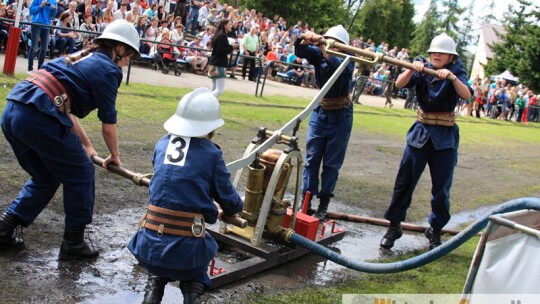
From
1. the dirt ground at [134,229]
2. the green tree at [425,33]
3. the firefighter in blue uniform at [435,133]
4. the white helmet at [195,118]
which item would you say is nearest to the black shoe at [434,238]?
the firefighter in blue uniform at [435,133]

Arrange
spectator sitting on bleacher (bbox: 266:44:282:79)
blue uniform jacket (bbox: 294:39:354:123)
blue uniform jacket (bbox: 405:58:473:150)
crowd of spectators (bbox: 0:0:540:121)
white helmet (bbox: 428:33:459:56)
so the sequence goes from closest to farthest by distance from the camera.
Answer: white helmet (bbox: 428:33:459:56) < blue uniform jacket (bbox: 405:58:473:150) < blue uniform jacket (bbox: 294:39:354:123) < crowd of spectators (bbox: 0:0:540:121) < spectator sitting on bleacher (bbox: 266:44:282:79)

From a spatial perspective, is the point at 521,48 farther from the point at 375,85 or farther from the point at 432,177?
the point at 432,177

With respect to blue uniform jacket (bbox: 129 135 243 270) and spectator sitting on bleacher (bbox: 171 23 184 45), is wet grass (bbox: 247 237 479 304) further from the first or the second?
spectator sitting on bleacher (bbox: 171 23 184 45)

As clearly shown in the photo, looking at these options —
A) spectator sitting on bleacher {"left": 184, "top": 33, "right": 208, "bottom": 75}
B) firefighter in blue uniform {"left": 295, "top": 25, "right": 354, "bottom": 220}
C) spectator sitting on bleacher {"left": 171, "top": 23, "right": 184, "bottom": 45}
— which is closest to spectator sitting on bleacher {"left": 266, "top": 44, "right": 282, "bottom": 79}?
spectator sitting on bleacher {"left": 184, "top": 33, "right": 208, "bottom": 75}

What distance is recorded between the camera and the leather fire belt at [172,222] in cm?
415

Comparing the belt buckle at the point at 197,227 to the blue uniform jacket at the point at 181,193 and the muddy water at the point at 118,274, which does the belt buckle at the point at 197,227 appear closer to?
the blue uniform jacket at the point at 181,193

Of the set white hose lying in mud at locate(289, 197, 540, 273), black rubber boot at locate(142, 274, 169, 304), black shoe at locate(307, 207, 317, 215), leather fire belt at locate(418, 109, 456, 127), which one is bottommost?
black shoe at locate(307, 207, 317, 215)

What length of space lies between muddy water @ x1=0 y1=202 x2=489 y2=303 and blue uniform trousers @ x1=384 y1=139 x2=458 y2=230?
567 mm

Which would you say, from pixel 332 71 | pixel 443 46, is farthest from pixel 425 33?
pixel 443 46

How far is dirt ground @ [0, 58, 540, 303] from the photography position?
4844 millimetres

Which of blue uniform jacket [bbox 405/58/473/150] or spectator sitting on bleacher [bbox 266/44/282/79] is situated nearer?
blue uniform jacket [bbox 405/58/473/150]

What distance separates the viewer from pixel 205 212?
4.28m

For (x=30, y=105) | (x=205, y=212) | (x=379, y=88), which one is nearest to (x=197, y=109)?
(x=205, y=212)

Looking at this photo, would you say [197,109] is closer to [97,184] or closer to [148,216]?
[148,216]
